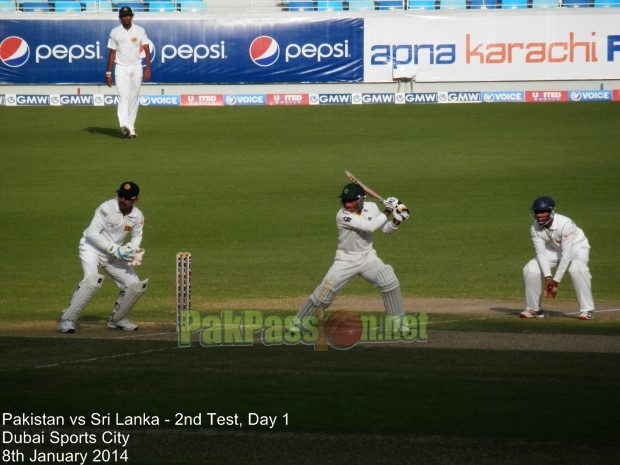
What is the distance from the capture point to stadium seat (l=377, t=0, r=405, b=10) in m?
32.2

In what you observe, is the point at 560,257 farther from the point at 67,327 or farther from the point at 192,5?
the point at 192,5

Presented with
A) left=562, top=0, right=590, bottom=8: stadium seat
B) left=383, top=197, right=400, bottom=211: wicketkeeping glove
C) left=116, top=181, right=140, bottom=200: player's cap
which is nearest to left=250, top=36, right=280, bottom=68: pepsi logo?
left=562, top=0, right=590, bottom=8: stadium seat

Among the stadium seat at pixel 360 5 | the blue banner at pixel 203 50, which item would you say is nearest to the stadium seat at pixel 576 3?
the stadium seat at pixel 360 5

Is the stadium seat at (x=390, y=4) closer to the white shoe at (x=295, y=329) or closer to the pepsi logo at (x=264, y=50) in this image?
Answer: the pepsi logo at (x=264, y=50)

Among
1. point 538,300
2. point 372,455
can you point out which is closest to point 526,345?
point 538,300

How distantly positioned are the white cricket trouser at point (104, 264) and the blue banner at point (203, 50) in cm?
1751

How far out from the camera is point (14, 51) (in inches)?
1148

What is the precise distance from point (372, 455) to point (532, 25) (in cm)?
2414

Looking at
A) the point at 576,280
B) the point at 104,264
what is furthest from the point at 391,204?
the point at 104,264

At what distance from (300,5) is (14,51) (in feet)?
28.3

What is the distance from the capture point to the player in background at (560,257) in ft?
43.7

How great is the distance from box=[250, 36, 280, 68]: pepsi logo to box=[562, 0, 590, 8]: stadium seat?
8755 millimetres

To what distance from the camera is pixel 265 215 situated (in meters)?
21.3

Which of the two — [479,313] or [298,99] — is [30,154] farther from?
[479,313]
